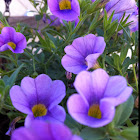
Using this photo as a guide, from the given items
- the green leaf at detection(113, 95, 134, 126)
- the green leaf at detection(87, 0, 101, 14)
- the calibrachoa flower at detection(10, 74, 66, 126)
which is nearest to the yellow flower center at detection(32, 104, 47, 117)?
the calibrachoa flower at detection(10, 74, 66, 126)

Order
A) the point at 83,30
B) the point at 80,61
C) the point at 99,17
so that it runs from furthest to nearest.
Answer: the point at 83,30 < the point at 99,17 < the point at 80,61

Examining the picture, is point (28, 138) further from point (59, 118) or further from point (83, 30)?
point (83, 30)

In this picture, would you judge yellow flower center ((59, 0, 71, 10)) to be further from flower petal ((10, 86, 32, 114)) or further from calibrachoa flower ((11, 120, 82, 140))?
calibrachoa flower ((11, 120, 82, 140))

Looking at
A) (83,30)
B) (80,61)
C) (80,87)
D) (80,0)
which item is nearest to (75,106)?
(80,87)

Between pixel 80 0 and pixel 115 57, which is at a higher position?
pixel 80 0

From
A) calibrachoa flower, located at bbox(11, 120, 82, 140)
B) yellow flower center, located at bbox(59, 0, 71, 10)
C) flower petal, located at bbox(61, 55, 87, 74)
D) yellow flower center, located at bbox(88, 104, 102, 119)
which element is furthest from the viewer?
yellow flower center, located at bbox(59, 0, 71, 10)
